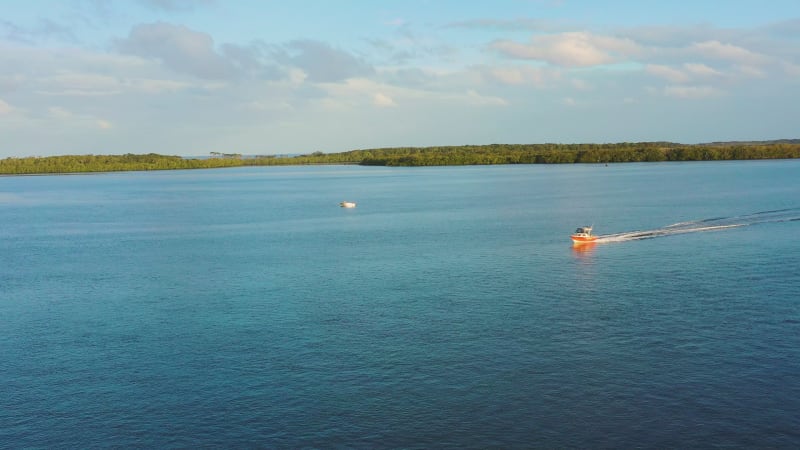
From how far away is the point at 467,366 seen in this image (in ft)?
101

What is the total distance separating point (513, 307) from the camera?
39469mm

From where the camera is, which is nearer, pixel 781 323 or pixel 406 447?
pixel 406 447

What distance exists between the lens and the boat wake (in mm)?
64438

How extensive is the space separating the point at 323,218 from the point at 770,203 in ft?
181

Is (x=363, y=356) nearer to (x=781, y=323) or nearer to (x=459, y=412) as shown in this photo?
(x=459, y=412)

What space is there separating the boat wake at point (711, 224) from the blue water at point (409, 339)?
0.59 m

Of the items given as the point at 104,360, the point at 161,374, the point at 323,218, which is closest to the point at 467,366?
the point at 161,374

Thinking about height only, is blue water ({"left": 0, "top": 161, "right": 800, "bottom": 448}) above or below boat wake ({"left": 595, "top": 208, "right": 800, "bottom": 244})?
below

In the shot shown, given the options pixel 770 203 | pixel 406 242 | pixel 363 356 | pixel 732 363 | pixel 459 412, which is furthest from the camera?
pixel 770 203

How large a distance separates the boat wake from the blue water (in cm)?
59

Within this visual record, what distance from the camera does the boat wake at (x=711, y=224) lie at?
6444 centimetres

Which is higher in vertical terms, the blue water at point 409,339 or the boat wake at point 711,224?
the boat wake at point 711,224

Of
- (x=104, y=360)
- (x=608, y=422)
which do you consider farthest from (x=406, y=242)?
(x=608, y=422)

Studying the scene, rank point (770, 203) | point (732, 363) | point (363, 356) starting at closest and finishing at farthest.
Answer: point (732, 363), point (363, 356), point (770, 203)
